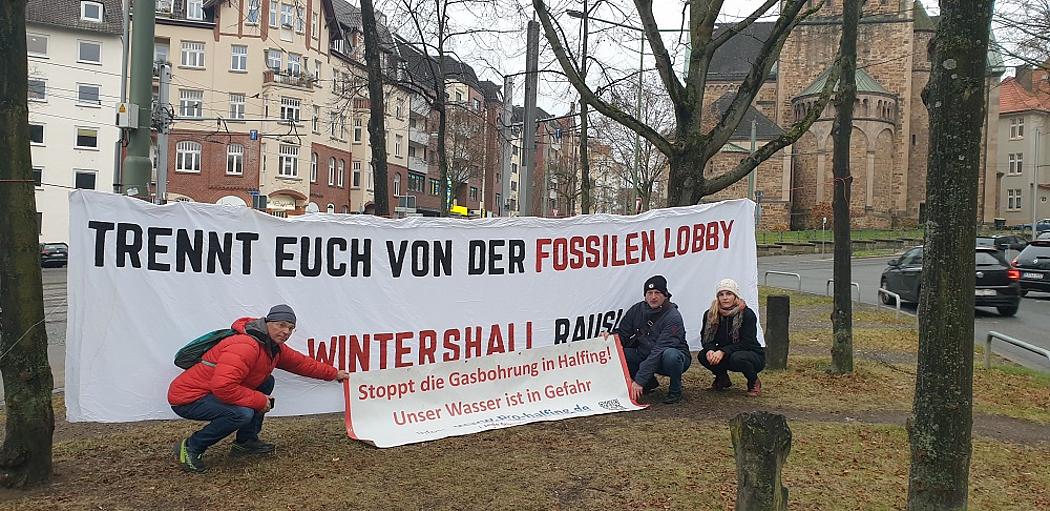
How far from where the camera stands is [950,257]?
149 inches

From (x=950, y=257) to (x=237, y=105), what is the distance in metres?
51.4

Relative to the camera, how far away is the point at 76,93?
4844 cm

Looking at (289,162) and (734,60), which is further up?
(734,60)

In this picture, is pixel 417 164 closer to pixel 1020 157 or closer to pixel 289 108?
pixel 289 108

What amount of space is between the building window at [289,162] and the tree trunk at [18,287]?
47.7 metres

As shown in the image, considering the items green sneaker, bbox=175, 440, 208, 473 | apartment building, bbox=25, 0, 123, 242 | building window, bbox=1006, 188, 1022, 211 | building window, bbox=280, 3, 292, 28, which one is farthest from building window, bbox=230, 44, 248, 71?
building window, bbox=1006, 188, 1022, 211

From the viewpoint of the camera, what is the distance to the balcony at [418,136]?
224ft

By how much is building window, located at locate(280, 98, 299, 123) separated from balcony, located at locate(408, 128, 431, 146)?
16.6 m

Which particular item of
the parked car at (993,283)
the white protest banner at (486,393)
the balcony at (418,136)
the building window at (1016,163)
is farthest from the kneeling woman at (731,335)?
the building window at (1016,163)

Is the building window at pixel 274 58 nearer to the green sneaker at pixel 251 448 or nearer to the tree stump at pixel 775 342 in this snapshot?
the tree stump at pixel 775 342

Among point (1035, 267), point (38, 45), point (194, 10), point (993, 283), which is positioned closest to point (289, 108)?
point (194, 10)

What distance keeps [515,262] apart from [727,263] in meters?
2.70

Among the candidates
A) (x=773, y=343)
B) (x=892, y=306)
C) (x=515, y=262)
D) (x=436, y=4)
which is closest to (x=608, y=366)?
(x=515, y=262)

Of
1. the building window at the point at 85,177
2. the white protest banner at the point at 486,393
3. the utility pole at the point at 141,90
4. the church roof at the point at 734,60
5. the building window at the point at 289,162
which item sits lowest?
the white protest banner at the point at 486,393
